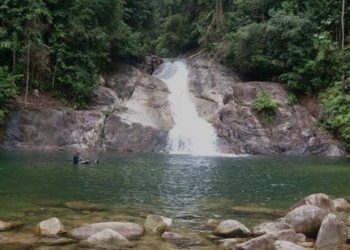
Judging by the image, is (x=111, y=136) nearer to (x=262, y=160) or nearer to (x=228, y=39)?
(x=262, y=160)

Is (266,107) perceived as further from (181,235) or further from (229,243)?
(229,243)

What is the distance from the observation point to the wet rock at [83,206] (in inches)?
513

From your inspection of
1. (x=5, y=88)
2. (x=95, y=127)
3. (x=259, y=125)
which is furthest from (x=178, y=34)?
(x=5, y=88)

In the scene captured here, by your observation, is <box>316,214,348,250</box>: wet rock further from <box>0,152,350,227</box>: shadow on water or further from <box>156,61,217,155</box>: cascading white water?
<box>156,61,217,155</box>: cascading white water

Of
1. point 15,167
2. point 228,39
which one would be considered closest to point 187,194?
point 15,167

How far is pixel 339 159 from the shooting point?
29297 mm

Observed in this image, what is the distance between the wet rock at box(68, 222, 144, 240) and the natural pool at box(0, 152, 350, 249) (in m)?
0.73

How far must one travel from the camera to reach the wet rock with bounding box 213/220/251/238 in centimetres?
1048

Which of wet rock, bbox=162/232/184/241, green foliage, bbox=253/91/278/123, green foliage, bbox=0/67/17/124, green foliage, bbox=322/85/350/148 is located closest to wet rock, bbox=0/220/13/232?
wet rock, bbox=162/232/184/241

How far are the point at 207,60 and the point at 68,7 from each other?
1332cm

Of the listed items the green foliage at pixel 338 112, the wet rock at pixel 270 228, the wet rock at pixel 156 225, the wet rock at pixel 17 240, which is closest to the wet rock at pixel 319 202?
the wet rock at pixel 270 228

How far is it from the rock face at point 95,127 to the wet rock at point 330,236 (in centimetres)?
2312

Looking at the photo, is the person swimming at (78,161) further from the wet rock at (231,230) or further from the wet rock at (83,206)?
the wet rock at (231,230)

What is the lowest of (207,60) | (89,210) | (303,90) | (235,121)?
(89,210)
